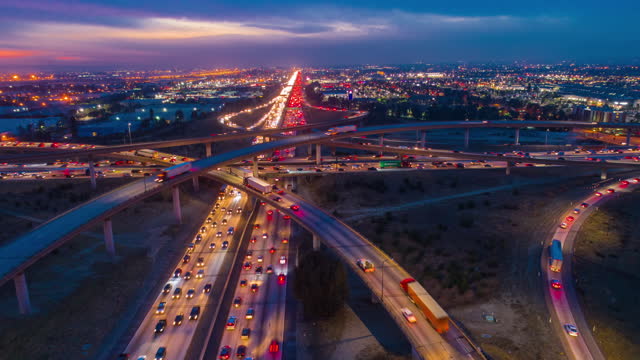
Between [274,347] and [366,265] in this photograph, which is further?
[366,265]

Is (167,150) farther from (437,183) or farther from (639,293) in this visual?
(639,293)

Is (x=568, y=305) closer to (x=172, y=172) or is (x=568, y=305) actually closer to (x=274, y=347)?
(x=274, y=347)

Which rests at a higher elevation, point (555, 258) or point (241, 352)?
point (555, 258)

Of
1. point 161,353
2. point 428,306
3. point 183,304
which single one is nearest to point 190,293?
point 183,304

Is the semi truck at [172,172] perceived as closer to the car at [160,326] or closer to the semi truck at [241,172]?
the semi truck at [241,172]

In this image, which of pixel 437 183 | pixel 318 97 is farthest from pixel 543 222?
pixel 318 97

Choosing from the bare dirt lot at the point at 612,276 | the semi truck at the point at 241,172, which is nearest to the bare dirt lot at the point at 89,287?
the semi truck at the point at 241,172

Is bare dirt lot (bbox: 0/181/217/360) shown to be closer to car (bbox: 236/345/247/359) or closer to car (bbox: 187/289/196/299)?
car (bbox: 187/289/196/299)

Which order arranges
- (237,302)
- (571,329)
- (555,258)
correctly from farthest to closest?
(555,258), (237,302), (571,329)
